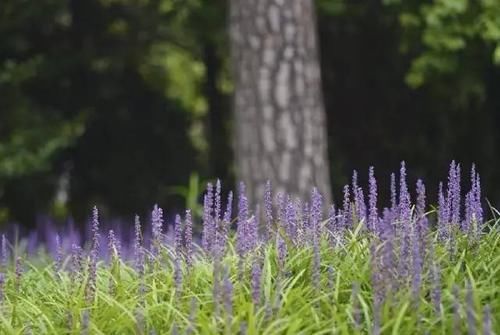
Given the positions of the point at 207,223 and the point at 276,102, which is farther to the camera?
the point at 276,102

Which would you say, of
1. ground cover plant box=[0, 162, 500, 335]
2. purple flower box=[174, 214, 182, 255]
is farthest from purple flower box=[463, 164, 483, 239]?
purple flower box=[174, 214, 182, 255]

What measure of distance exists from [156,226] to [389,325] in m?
1.35

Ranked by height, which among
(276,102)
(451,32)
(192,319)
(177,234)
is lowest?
(192,319)

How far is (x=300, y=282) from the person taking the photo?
179 inches

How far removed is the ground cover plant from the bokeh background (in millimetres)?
5801

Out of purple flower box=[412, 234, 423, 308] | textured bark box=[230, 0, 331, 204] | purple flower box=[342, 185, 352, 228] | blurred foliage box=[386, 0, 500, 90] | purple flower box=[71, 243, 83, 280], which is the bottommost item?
purple flower box=[412, 234, 423, 308]

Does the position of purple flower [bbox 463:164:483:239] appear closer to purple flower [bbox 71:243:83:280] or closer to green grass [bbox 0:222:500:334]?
green grass [bbox 0:222:500:334]

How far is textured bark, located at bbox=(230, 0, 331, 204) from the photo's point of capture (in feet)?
26.2

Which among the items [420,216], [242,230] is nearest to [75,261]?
[242,230]

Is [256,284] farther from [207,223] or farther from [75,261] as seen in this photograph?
[75,261]

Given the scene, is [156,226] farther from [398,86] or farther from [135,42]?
[135,42]

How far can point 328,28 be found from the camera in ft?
43.0

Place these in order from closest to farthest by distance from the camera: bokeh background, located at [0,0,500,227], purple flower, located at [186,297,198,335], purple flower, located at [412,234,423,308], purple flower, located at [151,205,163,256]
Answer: purple flower, located at [186,297,198,335], purple flower, located at [412,234,423,308], purple flower, located at [151,205,163,256], bokeh background, located at [0,0,500,227]

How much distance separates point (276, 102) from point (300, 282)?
11.8 ft
